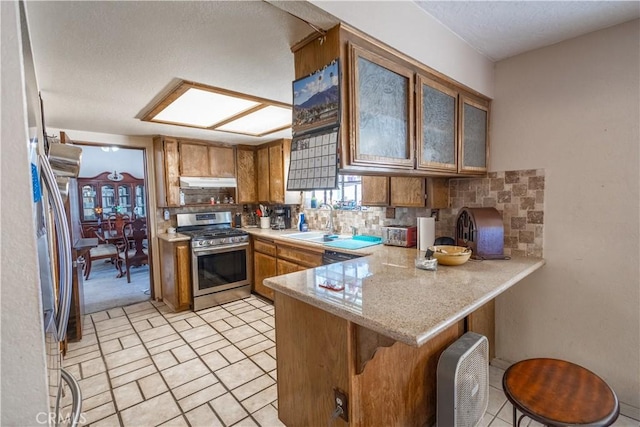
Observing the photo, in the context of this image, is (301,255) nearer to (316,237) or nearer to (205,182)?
(316,237)

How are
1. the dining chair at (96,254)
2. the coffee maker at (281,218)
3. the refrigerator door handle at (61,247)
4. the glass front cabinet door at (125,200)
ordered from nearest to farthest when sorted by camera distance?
the refrigerator door handle at (61,247), the coffee maker at (281,218), the dining chair at (96,254), the glass front cabinet door at (125,200)

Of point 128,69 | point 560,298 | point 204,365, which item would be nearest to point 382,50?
point 128,69

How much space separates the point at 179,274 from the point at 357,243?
219 cm

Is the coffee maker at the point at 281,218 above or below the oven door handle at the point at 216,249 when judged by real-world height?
above

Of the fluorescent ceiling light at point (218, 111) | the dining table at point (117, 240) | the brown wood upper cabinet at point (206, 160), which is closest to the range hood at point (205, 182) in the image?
the brown wood upper cabinet at point (206, 160)

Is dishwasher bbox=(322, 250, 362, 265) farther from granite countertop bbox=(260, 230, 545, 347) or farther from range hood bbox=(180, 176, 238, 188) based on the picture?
range hood bbox=(180, 176, 238, 188)

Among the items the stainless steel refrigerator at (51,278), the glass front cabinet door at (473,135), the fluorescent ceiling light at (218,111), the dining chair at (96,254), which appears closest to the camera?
the stainless steel refrigerator at (51,278)

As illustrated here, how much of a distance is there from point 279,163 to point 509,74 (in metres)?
2.79

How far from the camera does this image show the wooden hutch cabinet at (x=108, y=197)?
22.0ft

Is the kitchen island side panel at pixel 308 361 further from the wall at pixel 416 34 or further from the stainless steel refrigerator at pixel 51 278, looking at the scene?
the wall at pixel 416 34

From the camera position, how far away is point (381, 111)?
1.52 meters

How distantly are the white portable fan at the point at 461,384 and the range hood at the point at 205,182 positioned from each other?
11.3 feet

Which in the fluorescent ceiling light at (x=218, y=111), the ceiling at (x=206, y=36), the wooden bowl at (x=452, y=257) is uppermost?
the ceiling at (x=206, y=36)

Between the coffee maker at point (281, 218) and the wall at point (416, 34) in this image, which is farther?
the coffee maker at point (281, 218)
